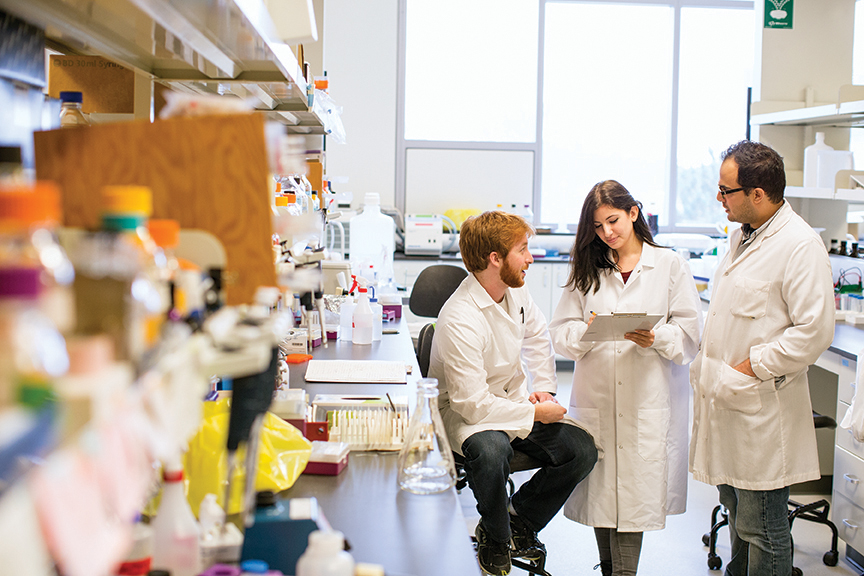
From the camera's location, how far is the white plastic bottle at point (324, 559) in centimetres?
92

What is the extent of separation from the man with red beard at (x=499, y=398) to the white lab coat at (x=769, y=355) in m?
0.46

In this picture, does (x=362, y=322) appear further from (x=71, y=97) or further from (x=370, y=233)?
(x=370, y=233)

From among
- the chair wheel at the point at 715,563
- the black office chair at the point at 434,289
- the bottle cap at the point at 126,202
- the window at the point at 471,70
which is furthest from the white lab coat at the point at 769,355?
the window at the point at 471,70

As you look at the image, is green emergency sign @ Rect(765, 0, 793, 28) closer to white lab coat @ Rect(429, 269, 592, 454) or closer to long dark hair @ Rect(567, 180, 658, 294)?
long dark hair @ Rect(567, 180, 658, 294)

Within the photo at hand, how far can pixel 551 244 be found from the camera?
6.36m

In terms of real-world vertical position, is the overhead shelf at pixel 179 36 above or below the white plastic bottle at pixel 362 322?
above

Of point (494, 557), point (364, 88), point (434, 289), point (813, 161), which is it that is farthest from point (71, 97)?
point (364, 88)

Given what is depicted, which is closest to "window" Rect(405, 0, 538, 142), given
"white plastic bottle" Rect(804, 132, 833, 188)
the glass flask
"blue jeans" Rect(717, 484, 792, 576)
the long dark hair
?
"white plastic bottle" Rect(804, 132, 833, 188)

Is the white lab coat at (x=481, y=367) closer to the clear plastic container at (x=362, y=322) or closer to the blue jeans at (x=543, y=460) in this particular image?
the blue jeans at (x=543, y=460)

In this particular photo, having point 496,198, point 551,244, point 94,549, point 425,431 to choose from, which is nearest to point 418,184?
point 496,198

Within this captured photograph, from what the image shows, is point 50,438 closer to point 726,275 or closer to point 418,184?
point 726,275

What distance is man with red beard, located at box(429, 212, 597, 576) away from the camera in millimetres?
2256

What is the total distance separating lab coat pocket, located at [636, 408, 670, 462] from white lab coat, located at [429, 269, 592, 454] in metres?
0.35

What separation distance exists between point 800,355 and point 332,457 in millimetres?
1501
